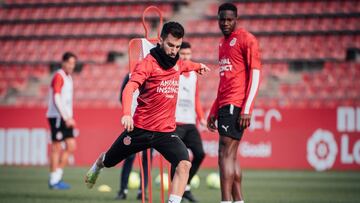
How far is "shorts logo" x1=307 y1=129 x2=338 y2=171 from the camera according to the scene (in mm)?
20656

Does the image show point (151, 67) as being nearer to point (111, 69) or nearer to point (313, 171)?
point (313, 171)

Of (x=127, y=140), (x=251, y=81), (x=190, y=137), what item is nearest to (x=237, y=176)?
(x=251, y=81)

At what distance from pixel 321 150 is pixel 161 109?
1234cm

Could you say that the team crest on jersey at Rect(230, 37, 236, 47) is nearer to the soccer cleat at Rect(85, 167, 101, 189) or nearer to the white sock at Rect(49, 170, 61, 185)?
the soccer cleat at Rect(85, 167, 101, 189)

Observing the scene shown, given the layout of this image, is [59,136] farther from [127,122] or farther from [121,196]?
[127,122]

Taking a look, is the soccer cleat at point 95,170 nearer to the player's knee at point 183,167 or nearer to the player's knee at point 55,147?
the player's knee at point 183,167

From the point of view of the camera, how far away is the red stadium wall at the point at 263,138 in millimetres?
20656

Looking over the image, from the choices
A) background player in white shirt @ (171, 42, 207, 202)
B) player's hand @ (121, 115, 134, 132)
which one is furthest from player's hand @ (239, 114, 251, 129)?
background player in white shirt @ (171, 42, 207, 202)

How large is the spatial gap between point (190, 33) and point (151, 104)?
845 inches

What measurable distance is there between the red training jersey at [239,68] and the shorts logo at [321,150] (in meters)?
11.7

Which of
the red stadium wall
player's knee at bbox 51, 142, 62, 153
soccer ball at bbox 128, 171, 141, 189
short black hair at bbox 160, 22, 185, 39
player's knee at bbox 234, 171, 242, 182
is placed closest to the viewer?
short black hair at bbox 160, 22, 185, 39

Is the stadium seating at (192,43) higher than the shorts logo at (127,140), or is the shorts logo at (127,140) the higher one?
the stadium seating at (192,43)

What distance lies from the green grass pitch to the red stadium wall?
0.68 metres

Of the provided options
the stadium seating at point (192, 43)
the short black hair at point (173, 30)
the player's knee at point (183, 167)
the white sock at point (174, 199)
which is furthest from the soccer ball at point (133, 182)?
the stadium seating at point (192, 43)
